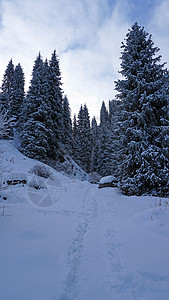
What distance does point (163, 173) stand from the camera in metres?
7.05

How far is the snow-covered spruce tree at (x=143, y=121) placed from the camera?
7.27 m

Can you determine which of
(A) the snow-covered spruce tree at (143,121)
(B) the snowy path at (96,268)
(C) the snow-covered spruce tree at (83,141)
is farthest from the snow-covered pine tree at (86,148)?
(B) the snowy path at (96,268)

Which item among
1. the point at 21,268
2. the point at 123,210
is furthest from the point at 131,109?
the point at 21,268

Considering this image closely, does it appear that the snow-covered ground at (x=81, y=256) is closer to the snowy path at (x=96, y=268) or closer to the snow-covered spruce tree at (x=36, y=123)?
the snowy path at (x=96, y=268)

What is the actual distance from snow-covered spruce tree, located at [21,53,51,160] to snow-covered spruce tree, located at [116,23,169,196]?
9333 millimetres

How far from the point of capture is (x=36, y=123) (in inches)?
585

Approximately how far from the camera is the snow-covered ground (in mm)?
1730

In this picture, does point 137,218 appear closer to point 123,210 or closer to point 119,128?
point 123,210

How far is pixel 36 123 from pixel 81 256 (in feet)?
46.4

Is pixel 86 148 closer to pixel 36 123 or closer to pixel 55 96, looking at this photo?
pixel 55 96

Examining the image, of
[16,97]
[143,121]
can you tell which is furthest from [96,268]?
[16,97]

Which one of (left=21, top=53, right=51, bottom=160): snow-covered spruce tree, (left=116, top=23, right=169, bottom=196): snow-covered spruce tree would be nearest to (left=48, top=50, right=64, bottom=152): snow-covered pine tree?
(left=21, top=53, right=51, bottom=160): snow-covered spruce tree

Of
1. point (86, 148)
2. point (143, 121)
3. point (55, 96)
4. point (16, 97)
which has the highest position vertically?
point (16, 97)

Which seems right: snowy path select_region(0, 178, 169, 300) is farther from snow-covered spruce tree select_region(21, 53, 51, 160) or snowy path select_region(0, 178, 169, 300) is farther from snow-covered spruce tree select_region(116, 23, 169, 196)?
snow-covered spruce tree select_region(21, 53, 51, 160)
